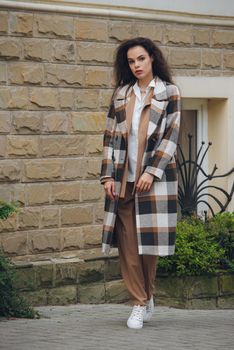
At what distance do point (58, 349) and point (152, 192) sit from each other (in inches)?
56.1

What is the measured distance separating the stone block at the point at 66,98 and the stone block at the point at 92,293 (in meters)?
1.57

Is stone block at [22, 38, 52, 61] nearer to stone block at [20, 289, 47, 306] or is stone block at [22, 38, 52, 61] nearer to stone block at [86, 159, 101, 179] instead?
stone block at [86, 159, 101, 179]

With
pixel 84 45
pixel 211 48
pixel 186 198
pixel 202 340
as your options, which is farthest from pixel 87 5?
pixel 202 340

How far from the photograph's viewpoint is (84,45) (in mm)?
9969

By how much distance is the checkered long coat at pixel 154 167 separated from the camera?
8.18 metres

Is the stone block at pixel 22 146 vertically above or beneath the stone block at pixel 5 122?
beneath

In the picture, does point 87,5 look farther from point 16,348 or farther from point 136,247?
point 16,348

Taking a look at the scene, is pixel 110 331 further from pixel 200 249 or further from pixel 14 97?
pixel 14 97

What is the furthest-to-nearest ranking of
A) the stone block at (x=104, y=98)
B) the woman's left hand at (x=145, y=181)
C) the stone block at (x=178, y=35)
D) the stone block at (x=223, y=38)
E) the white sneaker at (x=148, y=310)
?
the stone block at (x=223, y=38) < the stone block at (x=178, y=35) < the stone block at (x=104, y=98) < the white sneaker at (x=148, y=310) < the woman's left hand at (x=145, y=181)

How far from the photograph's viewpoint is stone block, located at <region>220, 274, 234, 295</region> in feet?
33.3

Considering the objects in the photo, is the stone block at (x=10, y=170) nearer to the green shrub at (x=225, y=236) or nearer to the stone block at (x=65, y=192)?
the stone block at (x=65, y=192)

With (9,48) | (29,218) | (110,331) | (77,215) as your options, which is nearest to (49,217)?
(29,218)

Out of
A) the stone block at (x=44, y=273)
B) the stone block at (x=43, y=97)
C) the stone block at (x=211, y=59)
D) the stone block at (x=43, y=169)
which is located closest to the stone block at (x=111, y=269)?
the stone block at (x=44, y=273)

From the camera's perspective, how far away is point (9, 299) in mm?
8805
